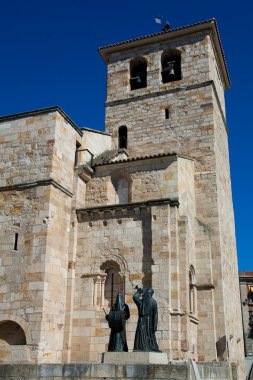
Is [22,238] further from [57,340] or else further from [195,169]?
[195,169]

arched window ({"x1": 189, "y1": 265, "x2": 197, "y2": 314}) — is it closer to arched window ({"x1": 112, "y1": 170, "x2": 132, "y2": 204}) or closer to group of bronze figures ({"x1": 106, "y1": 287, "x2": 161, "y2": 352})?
arched window ({"x1": 112, "y1": 170, "x2": 132, "y2": 204})

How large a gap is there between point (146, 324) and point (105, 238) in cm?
474

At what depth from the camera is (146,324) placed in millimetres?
10977

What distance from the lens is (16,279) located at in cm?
1380

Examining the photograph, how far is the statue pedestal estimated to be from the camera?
33.5ft

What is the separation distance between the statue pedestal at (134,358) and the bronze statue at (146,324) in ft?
0.75

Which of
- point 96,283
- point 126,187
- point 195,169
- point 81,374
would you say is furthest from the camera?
point 195,169

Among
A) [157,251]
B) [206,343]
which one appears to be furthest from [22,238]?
[206,343]

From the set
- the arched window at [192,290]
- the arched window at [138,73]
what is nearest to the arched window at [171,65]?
the arched window at [138,73]

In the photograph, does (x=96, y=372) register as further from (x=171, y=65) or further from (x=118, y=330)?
(x=171, y=65)

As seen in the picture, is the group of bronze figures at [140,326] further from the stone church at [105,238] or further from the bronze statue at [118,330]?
the stone church at [105,238]

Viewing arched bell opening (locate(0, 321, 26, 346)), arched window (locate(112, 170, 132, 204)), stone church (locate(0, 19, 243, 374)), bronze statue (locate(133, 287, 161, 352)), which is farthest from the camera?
arched window (locate(112, 170, 132, 204))

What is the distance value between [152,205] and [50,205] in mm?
3333

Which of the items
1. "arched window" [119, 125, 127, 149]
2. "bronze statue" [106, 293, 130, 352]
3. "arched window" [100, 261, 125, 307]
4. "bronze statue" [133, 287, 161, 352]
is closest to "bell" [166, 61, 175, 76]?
"arched window" [119, 125, 127, 149]
